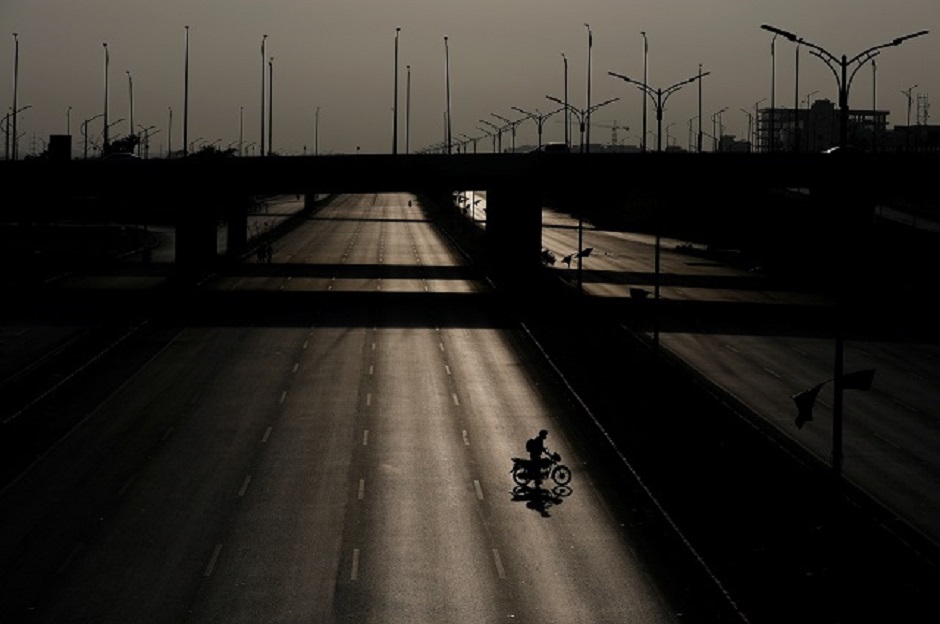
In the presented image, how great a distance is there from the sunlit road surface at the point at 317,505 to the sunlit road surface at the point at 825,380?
855 centimetres

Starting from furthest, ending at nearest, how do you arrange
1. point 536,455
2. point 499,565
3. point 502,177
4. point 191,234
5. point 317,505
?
point 191,234 < point 502,177 < point 536,455 < point 317,505 < point 499,565

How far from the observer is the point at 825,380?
235ft

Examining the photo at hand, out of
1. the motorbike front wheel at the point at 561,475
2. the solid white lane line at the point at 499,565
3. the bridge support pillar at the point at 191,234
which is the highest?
the bridge support pillar at the point at 191,234

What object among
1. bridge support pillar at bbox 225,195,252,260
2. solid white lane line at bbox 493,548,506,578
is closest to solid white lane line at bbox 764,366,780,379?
solid white lane line at bbox 493,548,506,578

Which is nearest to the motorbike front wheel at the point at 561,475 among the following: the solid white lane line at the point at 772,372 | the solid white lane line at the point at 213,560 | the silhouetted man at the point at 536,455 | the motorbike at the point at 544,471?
the motorbike at the point at 544,471

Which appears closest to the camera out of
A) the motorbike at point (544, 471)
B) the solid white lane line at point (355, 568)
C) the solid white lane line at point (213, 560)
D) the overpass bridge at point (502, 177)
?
the solid white lane line at point (355, 568)

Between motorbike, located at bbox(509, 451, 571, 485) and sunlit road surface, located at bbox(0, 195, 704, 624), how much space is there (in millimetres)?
608

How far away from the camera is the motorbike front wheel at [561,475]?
4791 centimetres

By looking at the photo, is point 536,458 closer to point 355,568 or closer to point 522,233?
point 355,568

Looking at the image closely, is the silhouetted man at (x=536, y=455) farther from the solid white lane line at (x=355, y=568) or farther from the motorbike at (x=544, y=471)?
the solid white lane line at (x=355, y=568)

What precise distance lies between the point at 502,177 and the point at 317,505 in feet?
267

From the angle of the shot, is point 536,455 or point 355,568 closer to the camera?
point 355,568

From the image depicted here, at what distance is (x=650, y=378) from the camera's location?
6838 cm

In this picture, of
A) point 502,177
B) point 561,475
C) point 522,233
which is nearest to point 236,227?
point 522,233
